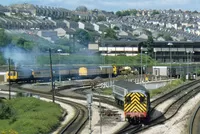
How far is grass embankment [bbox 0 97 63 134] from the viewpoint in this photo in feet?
100

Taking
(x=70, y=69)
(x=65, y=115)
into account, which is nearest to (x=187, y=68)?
(x=70, y=69)

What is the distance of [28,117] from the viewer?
3494 centimetres

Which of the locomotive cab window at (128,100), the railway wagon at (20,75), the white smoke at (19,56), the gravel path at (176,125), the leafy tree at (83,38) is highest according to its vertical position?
the leafy tree at (83,38)

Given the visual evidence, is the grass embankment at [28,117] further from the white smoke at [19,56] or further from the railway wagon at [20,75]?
the white smoke at [19,56]

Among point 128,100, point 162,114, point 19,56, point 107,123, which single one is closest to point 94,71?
point 19,56

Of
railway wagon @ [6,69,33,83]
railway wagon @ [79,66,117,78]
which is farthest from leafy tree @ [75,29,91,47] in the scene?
railway wagon @ [6,69,33,83]

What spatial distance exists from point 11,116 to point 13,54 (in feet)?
219

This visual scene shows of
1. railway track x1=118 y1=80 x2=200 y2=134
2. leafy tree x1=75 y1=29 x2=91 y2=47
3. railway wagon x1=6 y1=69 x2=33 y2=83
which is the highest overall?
leafy tree x1=75 y1=29 x2=91 y2=47

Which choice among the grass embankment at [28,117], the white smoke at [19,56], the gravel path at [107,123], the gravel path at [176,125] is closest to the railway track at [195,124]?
the gravel path at [176,125]

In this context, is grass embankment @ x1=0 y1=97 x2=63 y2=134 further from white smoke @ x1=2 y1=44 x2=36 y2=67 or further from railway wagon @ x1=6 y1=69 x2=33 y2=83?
white smoke @ x1=2 y1=44 x2=36 y2=67

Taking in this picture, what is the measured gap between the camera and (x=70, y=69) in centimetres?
9388

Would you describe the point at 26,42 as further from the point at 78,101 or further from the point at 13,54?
the point at 78,101

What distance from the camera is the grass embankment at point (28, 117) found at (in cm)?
3055

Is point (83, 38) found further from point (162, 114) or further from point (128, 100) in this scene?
point (128, 100)
